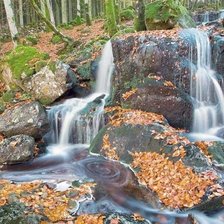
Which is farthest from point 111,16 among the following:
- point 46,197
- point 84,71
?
point 46,197

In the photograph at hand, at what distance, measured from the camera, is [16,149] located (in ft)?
33.5

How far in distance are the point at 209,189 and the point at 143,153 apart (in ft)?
7.17

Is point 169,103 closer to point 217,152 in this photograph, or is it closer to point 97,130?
point 97,130

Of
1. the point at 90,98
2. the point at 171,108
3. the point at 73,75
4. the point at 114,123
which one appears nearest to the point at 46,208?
the point at 114,123

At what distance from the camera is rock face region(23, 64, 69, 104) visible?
41.5 feet

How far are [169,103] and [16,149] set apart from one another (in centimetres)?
487

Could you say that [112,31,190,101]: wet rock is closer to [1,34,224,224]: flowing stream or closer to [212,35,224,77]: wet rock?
[1,34,224,224]: flowing stream

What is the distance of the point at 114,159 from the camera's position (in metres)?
9.52

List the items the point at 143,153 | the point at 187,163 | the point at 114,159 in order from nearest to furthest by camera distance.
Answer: the point at 187,163
the point at 143,153
the point at 114,159

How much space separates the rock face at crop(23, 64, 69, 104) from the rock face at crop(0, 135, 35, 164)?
2.44 metres

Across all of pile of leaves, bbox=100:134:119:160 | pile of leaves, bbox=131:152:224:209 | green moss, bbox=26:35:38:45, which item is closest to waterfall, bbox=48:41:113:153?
pile of leaves, bbox=100:134:119:160

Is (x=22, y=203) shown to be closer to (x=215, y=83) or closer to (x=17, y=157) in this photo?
(x=17, y=157)

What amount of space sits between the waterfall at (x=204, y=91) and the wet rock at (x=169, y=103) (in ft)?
1.09

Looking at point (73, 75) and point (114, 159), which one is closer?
point (114, 159)
